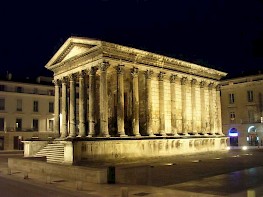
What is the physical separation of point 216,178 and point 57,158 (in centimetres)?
1336

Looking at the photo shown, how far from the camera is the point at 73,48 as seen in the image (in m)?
30.3

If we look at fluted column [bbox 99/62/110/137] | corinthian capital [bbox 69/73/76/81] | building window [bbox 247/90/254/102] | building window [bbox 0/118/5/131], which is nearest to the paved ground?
fluted column [bbox 99/62/110/137]

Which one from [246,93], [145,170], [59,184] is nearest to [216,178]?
[145,170]

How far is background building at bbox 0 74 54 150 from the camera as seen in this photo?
5300 centimetres

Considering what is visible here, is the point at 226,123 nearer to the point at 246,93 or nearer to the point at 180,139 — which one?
the point at 246,93

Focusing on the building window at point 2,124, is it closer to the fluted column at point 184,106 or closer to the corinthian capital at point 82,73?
the corinthian capital at point 82,73

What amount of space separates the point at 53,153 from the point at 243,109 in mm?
39032

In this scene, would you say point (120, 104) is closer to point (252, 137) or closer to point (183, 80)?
point (183, 80)

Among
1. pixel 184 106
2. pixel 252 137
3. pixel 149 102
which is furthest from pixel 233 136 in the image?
pixel 149 102

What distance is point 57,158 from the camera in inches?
997

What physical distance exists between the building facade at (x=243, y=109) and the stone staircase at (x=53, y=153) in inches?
1473

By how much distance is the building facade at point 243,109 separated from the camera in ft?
178

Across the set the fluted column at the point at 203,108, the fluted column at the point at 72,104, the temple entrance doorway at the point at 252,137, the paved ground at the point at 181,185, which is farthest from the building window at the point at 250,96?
the paved ground at the point at 181,185

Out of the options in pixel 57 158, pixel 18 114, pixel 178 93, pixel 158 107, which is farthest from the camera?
pixel 18 114
